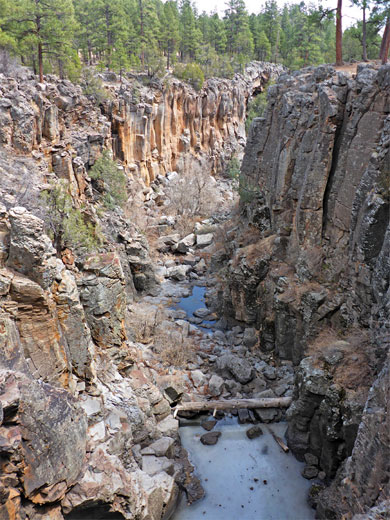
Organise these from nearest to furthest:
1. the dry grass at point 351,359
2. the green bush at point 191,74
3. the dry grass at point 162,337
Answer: the dry grass at point 351,359
the dry grass at point 162,337
the green bush at point 191,74

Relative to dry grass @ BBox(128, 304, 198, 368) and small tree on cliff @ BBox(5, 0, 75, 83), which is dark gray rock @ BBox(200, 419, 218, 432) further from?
small tree on cliff @ BBox(5, 0, 75, 83)

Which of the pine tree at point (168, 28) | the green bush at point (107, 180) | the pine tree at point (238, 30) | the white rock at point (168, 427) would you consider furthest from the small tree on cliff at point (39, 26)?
the pine tree at point (238, 30)

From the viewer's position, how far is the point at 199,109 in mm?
49094

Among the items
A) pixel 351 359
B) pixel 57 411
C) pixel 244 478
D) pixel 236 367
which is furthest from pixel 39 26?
pixel 244 478

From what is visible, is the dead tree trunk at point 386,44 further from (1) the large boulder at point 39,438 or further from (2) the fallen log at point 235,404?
(1) the large boulder at point 39,438

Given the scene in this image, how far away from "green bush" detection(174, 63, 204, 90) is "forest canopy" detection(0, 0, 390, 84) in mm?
126

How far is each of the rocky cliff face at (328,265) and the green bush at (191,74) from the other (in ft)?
85.7

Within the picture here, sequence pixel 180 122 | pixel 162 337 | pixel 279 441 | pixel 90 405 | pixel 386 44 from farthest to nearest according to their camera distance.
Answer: pixel 180 122
pixel 386 44
pixel 162 337
pixel 279 441
pixel 90 405

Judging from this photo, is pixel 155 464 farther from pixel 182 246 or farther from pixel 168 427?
pixel 182 246

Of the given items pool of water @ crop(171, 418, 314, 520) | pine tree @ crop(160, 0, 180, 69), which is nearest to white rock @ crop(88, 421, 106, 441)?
pool of water @ crop(171, 418, 314, 520)

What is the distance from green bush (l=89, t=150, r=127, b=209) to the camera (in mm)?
26781

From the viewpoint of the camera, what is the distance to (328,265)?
16.8m

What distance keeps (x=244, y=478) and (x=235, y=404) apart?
3155 mm

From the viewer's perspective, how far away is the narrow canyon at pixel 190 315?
8.26 metres
